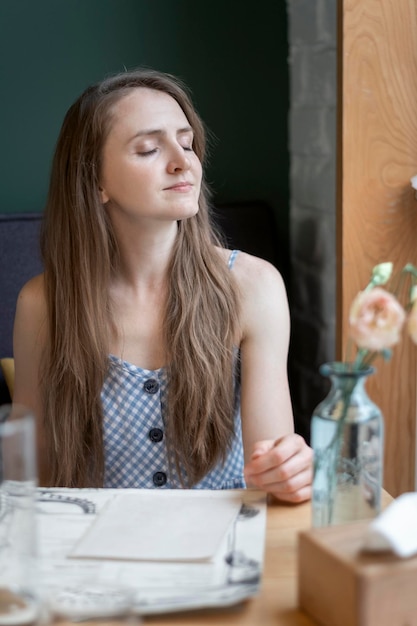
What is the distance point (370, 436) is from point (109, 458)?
796 millimetres

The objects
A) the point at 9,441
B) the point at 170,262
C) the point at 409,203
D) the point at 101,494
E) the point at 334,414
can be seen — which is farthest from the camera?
the point at 409,203

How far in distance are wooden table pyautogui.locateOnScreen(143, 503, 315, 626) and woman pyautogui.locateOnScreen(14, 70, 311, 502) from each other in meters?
0.51

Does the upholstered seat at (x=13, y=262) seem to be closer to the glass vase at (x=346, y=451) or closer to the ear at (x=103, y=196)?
the ear at (x=103, y=196)

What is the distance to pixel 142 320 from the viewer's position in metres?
1.85

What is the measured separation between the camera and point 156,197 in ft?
5.76

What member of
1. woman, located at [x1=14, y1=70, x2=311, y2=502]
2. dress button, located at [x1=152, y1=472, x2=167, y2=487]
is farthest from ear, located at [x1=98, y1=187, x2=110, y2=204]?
dress button, located at [x1=152, y1=472, x2=167, y2=487]

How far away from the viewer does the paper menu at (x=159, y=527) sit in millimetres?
1135

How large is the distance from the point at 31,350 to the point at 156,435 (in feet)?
0.96

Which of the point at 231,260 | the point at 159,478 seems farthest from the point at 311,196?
the point at 159,478

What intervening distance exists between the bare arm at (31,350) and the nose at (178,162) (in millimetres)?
350

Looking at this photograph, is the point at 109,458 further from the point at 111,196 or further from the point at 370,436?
the point at 370,436

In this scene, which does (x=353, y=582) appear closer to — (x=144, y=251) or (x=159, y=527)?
(x=159, y=527)

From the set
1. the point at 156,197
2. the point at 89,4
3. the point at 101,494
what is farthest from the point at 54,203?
the point at 89,4

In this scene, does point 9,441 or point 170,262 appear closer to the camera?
point 9,441
